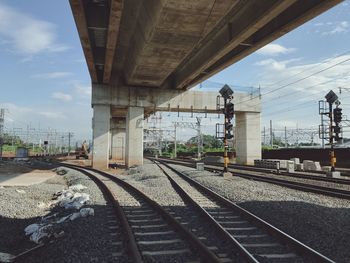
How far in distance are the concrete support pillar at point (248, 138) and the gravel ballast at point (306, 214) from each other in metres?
22.1

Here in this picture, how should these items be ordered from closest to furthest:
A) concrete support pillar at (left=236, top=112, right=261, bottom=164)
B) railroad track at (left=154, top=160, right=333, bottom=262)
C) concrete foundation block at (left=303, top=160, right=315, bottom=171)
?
railroad track at (left=154, top=160, right=333, bottom=262), concrete foundation block at (left=303, top=160, right=315, bottom=171), concrete support pillar at (left=236, top=112, right=261, bottom=164)

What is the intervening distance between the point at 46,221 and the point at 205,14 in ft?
35.6

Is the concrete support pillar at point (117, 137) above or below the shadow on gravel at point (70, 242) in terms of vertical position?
above

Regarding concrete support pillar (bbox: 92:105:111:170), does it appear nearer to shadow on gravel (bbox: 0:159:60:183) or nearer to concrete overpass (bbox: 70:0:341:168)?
concrete overpass (bbox: 70:0:341:168)

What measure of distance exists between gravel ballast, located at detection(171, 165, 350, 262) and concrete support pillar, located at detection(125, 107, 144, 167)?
61.4 ft

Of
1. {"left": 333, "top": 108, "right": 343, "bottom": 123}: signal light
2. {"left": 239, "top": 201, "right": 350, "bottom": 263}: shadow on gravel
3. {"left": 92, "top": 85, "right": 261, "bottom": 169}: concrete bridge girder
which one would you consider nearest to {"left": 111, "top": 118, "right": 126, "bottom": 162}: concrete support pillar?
{"left": 92, "top": 85, "right": 261, "bottom": 169}: concrete bridge girder

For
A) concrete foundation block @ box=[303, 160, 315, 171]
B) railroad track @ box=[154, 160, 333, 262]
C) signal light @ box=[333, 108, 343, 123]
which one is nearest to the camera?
railroad track @ box=[154, 160, 333, 262]

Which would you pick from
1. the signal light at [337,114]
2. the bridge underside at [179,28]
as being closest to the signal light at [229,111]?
the bridge underside at [179,28]

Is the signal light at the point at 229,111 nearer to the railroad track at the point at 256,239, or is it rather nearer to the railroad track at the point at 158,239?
the railroad track at the point at 256,239

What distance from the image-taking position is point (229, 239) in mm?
6891

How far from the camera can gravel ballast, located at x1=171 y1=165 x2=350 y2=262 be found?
679 cm

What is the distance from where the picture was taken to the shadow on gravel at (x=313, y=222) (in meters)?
6.55

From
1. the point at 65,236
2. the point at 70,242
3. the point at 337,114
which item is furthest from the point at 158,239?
the point at 337,114

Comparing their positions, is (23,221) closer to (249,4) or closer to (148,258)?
(148,258)
